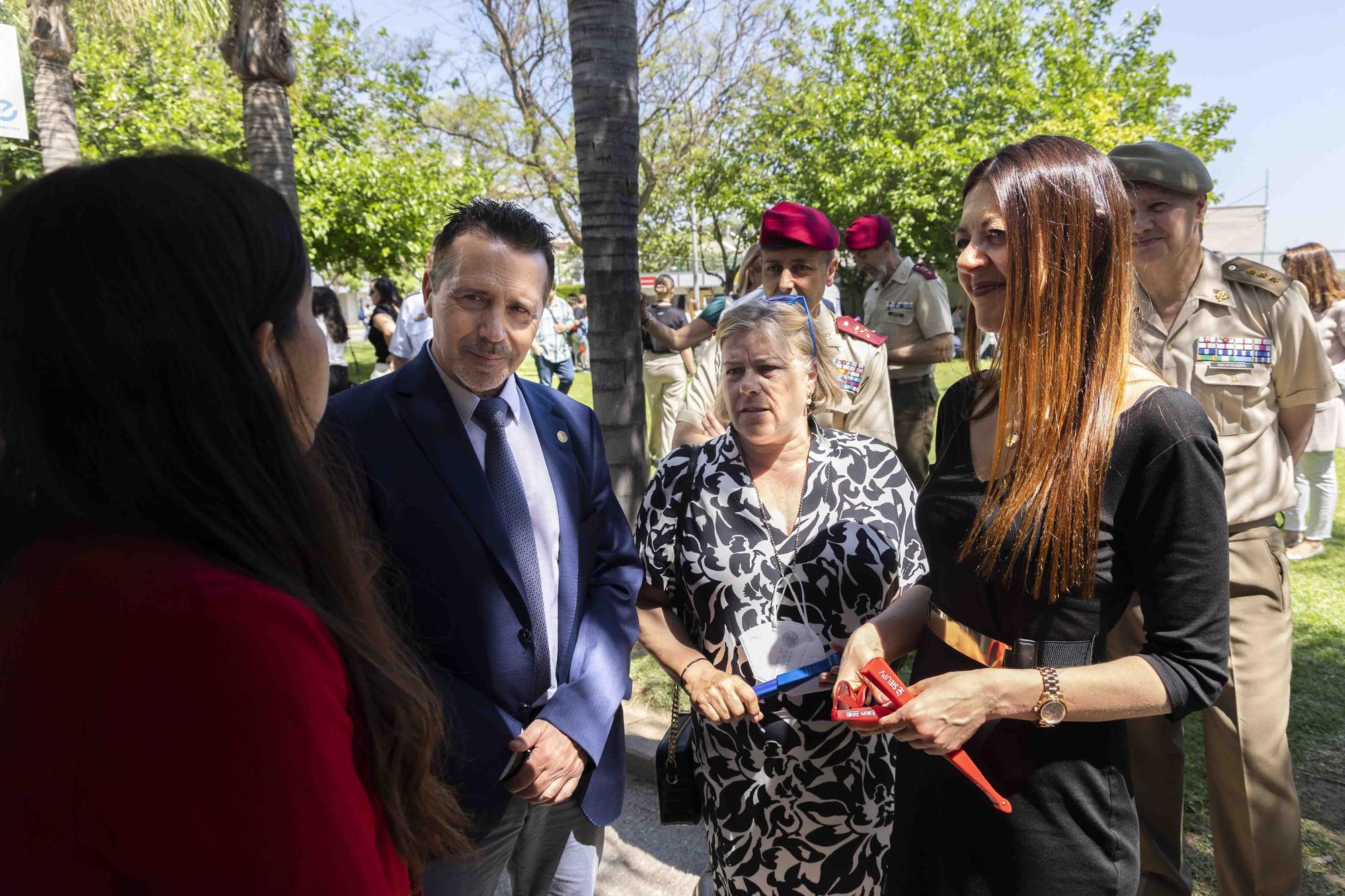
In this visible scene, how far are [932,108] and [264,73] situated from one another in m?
25.2

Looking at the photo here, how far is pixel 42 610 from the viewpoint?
0.78m

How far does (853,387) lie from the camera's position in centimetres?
371

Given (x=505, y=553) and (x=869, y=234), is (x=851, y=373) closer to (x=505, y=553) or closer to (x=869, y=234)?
(x=505, y=553)

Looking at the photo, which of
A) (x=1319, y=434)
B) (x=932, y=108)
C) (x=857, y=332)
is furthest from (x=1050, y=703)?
(x=932, y=108)

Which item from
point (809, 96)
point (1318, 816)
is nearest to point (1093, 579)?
point (1318, 816)

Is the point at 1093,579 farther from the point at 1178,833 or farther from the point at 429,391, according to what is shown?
the point at 1178,833

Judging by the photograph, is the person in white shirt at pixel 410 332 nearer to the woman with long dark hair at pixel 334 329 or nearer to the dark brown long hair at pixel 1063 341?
the woman with long dark hair at pixel 334 329

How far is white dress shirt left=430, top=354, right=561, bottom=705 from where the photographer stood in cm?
205

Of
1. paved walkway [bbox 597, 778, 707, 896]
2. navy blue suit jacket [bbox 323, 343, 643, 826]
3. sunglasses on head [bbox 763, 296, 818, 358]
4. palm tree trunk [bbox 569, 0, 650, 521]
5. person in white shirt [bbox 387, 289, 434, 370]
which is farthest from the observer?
person in white shirt [bbox 387, 289, 434, 370]

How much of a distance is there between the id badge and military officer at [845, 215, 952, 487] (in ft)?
11.4

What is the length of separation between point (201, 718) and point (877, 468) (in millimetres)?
1935

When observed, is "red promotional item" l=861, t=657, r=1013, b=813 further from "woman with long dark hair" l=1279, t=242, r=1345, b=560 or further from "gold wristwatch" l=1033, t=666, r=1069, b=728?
"woman with long dark hair" l=1279, t=242, r=1345, b=560

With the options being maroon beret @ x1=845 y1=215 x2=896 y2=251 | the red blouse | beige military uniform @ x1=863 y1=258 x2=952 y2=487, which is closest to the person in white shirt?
maroon beret @ x1=845 y1=215 x2=896 y2=251

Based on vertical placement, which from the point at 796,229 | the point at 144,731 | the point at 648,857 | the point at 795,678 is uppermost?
the point at 796,229
